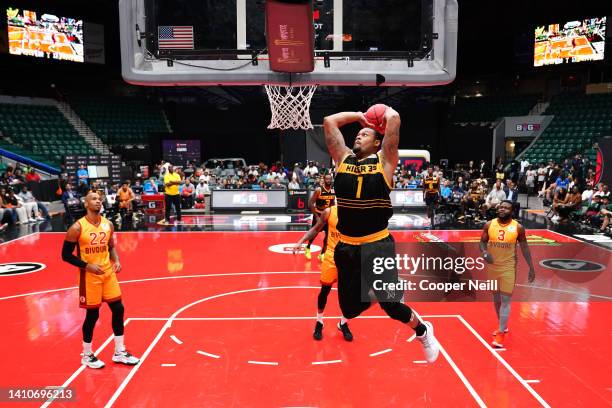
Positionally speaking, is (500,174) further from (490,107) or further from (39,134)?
(39,134)

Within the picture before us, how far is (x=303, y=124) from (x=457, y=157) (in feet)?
79.5

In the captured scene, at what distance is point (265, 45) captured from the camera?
812 centimetres

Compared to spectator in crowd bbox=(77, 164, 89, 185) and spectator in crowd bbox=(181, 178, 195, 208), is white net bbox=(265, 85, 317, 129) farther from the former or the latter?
spectator in crowd bbox=(77, 164, 89, 185)

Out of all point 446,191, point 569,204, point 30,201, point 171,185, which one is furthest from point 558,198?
point 30,201

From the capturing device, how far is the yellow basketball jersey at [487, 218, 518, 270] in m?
5.92

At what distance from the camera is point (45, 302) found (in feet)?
25.9

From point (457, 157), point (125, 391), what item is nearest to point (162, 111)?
point (457, 157)

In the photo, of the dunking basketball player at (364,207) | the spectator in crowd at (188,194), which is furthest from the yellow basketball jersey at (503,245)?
the spectator in crowd at (188,194)

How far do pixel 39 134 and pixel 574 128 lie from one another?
3156cm

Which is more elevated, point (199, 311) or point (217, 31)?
point (217, 31)

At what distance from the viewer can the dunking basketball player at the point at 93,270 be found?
5.22 metres

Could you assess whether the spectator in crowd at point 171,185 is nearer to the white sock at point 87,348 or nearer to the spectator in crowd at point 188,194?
the spectator in crowd at point 188,194

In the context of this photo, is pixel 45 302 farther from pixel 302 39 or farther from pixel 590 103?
pixel 590 103

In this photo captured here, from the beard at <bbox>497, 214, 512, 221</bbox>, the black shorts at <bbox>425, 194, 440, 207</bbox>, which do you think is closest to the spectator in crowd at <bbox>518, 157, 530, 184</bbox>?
the black shorts at <bbox>425, 194, 440, 207</bbox>
